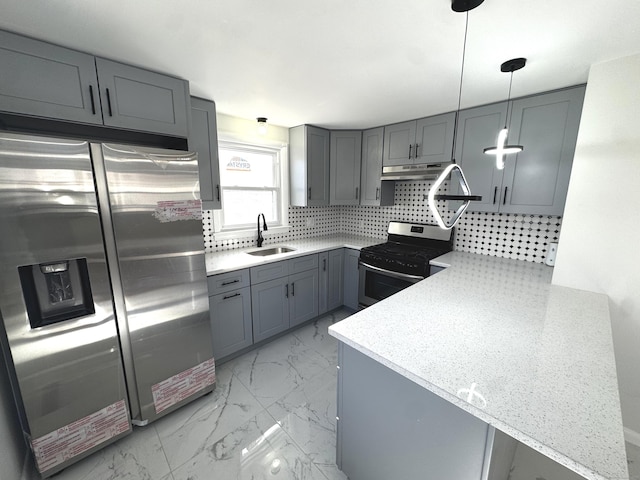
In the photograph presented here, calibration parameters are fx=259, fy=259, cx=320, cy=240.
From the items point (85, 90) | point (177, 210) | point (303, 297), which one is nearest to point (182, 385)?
point (177, 210)

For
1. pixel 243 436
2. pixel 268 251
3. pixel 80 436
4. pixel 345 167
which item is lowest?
pixel 243 436

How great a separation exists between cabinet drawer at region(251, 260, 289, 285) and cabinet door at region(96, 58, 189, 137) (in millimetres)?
1252

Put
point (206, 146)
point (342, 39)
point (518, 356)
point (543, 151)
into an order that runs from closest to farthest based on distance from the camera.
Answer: point (518, 356) → point (342, 39) → point (543, 151) → point (206, 146)

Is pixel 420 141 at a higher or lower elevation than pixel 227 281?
higher

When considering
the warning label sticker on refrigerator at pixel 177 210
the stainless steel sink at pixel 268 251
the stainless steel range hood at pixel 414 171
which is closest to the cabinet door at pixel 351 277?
the stainless steel sink at pixel 268 251

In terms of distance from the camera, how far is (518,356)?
1.03 meters

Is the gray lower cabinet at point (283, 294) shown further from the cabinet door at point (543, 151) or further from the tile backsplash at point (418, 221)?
the cabinet door at point (543, 151)

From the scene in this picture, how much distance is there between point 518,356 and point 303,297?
6.87 feet

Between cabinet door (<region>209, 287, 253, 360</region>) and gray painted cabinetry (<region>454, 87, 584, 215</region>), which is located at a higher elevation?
gray painted cabinetry (<region>454, 87, 584, 215</region>)

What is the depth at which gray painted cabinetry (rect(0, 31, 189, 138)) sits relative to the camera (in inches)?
48.8

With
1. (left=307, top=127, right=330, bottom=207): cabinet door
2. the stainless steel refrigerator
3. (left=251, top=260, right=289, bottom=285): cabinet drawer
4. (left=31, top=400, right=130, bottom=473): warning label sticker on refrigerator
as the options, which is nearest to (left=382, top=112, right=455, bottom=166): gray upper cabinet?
(left=307, top=127, right=330, bottom=207): cabinet door

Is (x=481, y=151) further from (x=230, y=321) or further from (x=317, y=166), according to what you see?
(x=230, y=321)

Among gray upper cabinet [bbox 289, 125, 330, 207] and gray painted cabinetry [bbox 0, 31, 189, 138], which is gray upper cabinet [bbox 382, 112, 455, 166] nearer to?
gray upper cabinet [bbox 289, 125, 330, 207]

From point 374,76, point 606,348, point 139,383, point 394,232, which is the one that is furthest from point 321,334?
point 374,76
